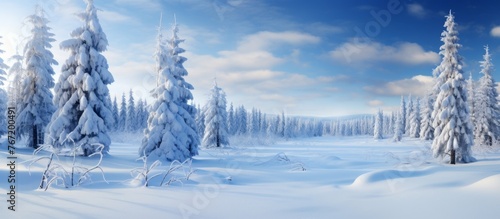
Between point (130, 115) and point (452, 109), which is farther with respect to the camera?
point (130, 115)

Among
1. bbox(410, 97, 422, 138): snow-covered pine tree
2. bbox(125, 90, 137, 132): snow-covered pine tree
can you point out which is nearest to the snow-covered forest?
bbox(410, 97, 422, 138): snow-covered pine tree

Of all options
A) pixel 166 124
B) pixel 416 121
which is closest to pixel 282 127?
pixel 416 121

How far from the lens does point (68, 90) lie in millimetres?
19656

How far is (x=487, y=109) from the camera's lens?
38.2m

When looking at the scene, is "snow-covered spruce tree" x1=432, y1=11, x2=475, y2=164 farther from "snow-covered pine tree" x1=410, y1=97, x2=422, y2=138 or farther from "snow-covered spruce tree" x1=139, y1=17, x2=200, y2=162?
"snow-covered pine tree" x1=410, y1=97, x2=422, y2=138

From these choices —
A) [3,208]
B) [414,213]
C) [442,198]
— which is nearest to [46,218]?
[3,208]

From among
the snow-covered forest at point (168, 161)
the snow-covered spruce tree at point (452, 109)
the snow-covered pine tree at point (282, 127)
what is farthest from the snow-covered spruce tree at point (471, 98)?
the snow-covered pine tree at point (282, 127)

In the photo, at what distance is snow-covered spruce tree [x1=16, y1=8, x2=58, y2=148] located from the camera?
23.3 meters

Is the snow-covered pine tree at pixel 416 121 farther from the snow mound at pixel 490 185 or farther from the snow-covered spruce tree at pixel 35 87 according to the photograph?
the snow-covered spruce tree at pixel 35 87

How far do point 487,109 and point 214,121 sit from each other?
116ft

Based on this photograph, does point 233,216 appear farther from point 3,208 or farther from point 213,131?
point 213,131

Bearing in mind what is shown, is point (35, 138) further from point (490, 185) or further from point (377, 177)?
point (490, 185)

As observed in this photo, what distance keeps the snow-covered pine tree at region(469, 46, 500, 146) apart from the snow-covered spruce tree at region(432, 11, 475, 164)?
64.2 ft

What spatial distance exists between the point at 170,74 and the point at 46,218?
16.9 m
